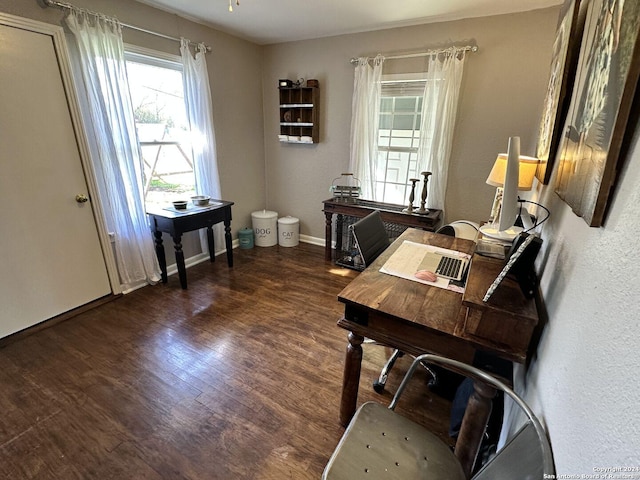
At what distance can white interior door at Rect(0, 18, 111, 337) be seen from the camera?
1967 mm

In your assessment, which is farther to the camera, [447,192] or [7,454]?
[447,192]

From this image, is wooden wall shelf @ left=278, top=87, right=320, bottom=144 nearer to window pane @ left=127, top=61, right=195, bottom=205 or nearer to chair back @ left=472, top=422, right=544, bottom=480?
window pane @ left=127, top=61, right=195, bottom=205

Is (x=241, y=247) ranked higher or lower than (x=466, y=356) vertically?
lower

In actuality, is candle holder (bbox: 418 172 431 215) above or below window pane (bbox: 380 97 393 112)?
below

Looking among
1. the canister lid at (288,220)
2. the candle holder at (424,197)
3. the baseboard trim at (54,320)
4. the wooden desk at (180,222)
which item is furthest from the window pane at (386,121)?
the baseboard trim at (54,320)

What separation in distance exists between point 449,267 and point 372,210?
65.5 inches

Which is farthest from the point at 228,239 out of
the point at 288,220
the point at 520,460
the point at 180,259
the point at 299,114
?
the point at 520,460

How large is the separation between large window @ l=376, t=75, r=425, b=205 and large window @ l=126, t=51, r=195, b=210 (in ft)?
6.92

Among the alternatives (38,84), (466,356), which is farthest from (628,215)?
(38,84)

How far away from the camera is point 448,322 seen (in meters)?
1.13

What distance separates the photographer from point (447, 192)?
10.2 ft

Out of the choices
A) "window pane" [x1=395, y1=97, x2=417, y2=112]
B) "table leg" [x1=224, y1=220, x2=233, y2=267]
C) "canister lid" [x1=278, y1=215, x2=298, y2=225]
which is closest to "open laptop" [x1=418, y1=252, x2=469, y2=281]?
"window pane" [x1=395, y1=97, x2=417, y2=112]

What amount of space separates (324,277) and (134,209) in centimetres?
192

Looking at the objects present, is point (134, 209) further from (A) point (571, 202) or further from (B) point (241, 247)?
(A) point (571, 202)
